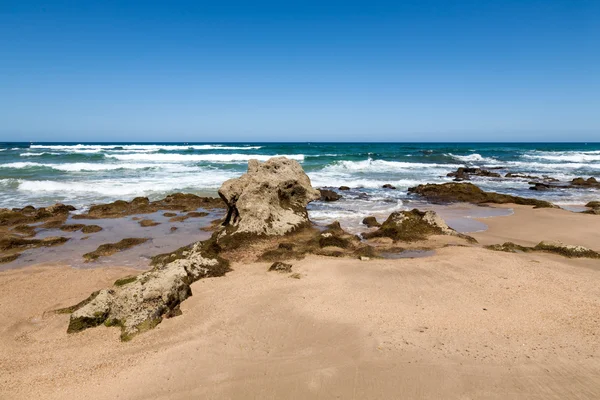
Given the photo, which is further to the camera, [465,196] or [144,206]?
[465,196]

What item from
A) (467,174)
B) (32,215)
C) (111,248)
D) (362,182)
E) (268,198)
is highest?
(268,198)

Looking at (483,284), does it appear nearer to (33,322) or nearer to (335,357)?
(335,357)

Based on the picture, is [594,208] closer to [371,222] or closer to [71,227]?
[371,222]

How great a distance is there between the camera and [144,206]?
1414cm

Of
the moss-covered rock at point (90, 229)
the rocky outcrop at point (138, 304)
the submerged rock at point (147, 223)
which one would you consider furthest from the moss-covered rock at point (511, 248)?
the moss-covered rock at point (90, 229)

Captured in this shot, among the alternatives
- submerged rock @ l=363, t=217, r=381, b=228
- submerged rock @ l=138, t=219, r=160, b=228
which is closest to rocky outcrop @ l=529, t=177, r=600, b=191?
submerged rock @ l=363, t=217, r=381, b=228

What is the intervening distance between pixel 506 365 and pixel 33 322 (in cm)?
643

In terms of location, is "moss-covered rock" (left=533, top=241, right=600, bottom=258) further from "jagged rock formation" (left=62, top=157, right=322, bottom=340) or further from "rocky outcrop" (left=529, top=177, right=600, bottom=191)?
"rocky outcrop" (left=529, top=177, right=600, bottom=191)

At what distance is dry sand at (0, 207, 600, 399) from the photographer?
3664mm

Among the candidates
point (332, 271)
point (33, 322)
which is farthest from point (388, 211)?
point (33, 322)

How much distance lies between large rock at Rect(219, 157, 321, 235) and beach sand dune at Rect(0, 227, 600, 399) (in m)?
2.68

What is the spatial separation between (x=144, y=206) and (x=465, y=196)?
15.0 meters

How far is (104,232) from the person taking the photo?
1060 centimetres

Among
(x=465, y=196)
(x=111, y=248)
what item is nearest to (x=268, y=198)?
(x=111, y=248)
